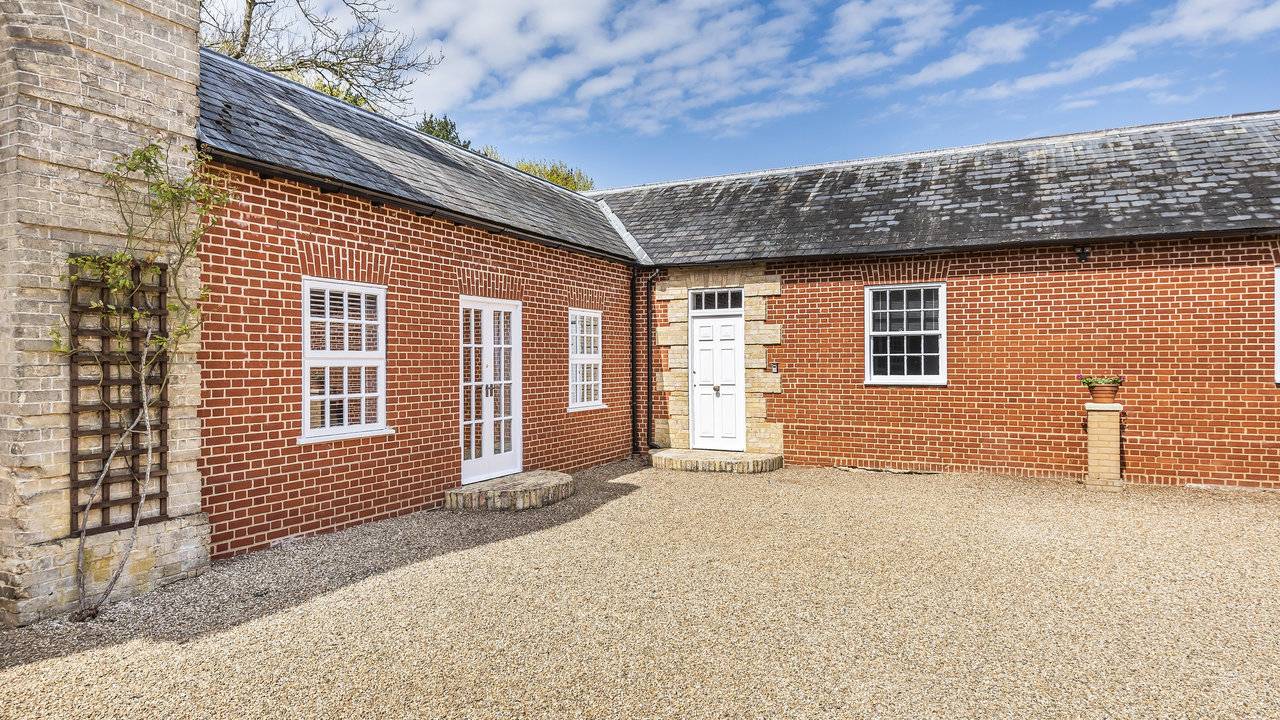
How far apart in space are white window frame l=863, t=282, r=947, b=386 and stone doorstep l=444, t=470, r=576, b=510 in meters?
4.94

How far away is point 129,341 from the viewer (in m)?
4.90

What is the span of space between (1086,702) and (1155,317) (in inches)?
292

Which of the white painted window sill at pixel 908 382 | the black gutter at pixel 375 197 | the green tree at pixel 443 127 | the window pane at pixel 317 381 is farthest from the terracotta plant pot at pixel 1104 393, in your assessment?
the green tree at pixel 443 127

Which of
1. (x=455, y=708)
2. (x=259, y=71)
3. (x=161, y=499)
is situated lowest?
(x=455, y=708)

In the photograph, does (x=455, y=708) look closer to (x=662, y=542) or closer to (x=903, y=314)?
(x=662, y=542)

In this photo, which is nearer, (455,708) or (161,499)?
(455,708)

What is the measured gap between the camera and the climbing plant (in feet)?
15.1

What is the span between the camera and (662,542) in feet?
21.1

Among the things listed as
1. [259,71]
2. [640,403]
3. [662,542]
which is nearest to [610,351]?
[640,403]

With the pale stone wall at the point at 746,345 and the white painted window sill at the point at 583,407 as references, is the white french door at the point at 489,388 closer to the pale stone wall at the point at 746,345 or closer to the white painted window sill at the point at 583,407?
the white painted window sill at the point at 583,407

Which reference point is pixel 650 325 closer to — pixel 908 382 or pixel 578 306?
pixel 578 306

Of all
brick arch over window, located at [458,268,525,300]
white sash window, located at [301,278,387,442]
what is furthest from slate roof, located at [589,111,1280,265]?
white sash window, located at [301,278,387,442]

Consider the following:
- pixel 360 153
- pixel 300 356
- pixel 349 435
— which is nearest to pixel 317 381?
pixel 300 356

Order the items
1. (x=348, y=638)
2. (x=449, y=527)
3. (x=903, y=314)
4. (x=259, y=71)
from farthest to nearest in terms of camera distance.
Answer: (x=903, y=314) → (x=259, y=71) → (x=449, y=527) → (x=348, y=638)
